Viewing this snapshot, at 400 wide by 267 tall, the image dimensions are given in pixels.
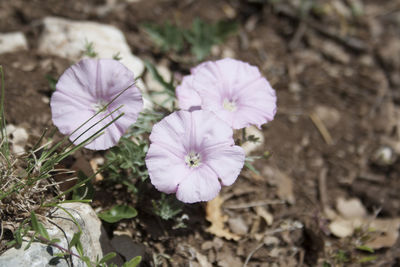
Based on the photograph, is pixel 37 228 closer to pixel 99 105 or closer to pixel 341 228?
pixel 99 105

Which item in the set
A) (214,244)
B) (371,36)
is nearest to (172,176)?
(214,244)

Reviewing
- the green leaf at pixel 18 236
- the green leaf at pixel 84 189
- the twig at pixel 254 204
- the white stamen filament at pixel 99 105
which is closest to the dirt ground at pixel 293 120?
the twig at pixel 254 204

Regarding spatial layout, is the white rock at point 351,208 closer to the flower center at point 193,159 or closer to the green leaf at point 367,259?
the green leaf at point 367,259

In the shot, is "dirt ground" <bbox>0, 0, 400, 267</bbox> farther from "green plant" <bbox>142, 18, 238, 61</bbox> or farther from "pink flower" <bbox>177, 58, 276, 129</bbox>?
"pink flower" <bbox>177, 58, 276, 129</bbox>

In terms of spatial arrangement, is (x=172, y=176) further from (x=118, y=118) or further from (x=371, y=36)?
(x=371, y=36)

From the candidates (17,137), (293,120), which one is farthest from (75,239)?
(293,120)

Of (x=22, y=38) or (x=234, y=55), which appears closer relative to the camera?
(x=22, y=38)

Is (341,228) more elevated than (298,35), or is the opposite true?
(298,35)
